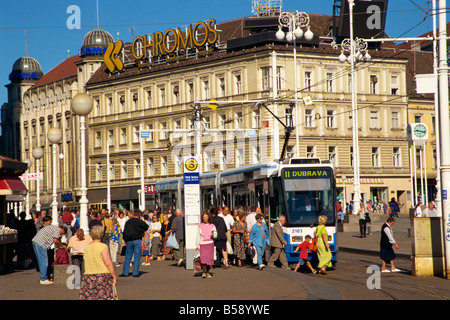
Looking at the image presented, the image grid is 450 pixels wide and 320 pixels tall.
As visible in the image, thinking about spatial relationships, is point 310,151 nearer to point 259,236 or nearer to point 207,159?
point 207,159

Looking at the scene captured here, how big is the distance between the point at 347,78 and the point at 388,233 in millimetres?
54681

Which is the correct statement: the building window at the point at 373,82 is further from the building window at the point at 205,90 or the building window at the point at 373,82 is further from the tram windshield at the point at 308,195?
the tram windshield at the point at 308,195

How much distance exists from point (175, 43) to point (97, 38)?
20893 millimetres

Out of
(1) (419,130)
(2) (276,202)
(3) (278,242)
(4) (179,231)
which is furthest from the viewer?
(1) (419,130)

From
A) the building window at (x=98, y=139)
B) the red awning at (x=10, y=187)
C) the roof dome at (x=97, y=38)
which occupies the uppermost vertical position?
the roof dome at (x=97, y=38)

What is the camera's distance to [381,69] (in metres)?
77.2

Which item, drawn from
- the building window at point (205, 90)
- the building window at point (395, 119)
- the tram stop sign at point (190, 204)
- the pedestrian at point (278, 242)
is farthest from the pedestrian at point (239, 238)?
the building window at point (395, 119)

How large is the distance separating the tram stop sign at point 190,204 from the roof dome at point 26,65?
339 ft

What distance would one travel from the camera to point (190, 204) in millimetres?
24828

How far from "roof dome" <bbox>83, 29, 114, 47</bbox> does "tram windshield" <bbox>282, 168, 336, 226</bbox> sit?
73350mm

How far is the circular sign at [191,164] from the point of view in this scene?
977 inches

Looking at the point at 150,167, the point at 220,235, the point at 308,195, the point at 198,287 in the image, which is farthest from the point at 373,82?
the point at 198,287
